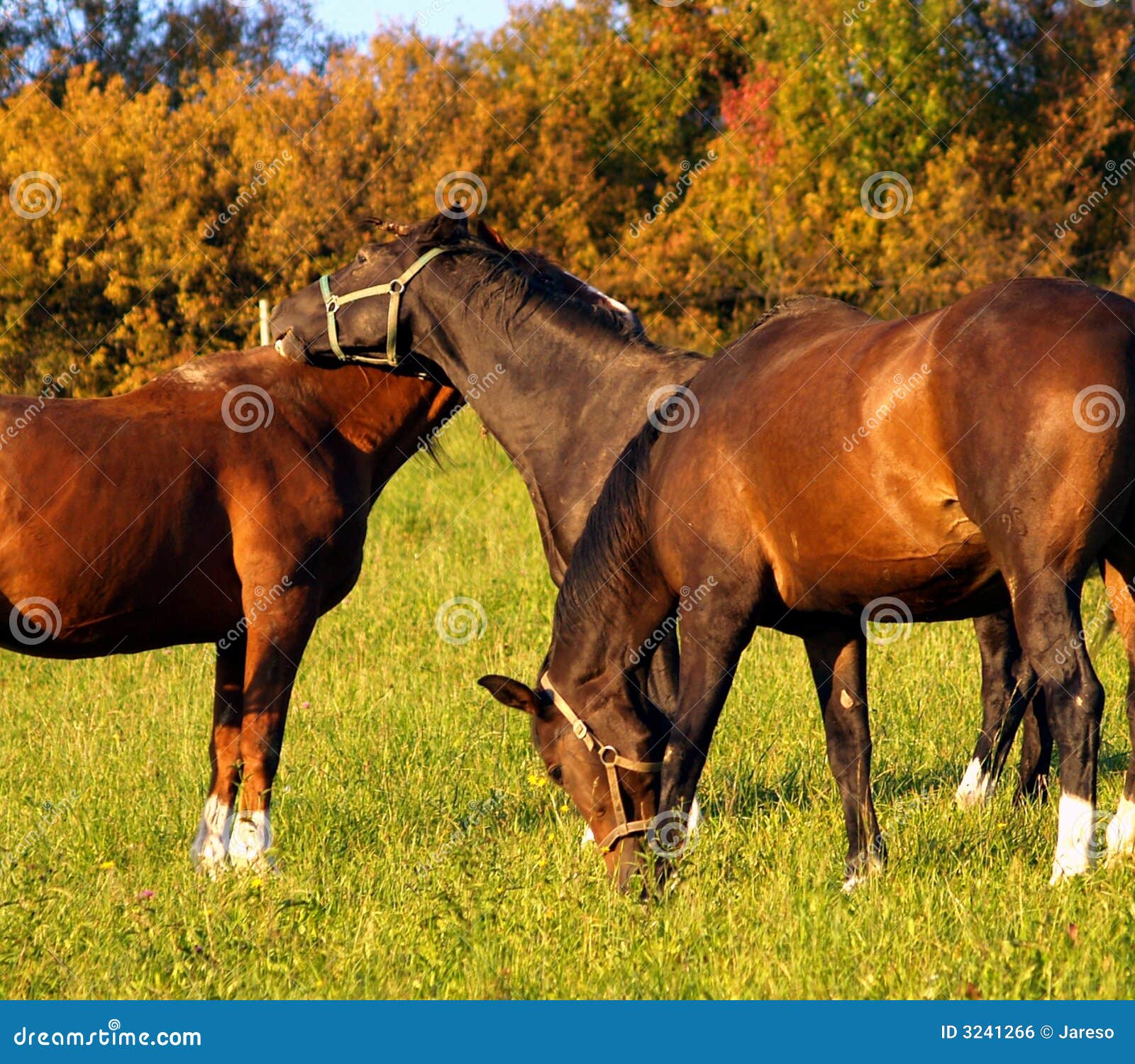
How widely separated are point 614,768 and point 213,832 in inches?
65.3

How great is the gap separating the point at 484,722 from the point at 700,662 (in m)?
2.83

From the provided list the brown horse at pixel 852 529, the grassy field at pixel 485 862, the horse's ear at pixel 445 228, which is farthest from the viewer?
the horse's ear at pixel 445 228

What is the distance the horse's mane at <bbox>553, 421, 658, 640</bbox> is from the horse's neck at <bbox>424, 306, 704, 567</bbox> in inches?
33.8

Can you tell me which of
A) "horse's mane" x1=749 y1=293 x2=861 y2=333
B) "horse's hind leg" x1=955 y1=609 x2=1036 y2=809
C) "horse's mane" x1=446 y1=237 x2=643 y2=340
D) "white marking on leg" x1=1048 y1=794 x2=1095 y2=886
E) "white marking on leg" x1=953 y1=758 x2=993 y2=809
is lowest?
"white marking on leg" x1=953 y1=758 x2=993 y2=809

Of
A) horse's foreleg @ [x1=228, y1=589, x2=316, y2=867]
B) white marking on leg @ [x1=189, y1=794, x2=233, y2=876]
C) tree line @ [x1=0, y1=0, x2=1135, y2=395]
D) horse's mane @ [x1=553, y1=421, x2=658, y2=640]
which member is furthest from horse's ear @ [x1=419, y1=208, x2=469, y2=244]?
tree line @ [x1=0, y1=0, x2=1135, y2=395]

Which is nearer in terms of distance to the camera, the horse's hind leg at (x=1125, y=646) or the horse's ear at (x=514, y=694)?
the horse's hind leg at (x=1125, y=646)

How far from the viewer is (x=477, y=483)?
1345cm

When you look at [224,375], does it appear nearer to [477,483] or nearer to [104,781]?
[104,781]

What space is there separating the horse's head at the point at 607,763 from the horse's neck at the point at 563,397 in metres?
1.30

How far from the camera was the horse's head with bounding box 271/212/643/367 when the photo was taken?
5.88 m

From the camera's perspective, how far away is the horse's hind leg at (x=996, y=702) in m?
6.05

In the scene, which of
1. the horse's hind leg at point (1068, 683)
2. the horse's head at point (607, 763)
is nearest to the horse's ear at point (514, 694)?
the horse's head at point (607, 763)

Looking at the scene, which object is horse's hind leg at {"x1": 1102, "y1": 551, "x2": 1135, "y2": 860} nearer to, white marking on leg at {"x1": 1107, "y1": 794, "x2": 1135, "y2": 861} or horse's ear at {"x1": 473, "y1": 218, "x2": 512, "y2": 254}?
white marking on leg at {"x1": 1107, "y1": 794, "x2": 1135, "y2": 861}

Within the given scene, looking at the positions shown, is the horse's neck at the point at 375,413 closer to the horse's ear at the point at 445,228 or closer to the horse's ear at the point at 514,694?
the horse's ear at the point at 445,228
